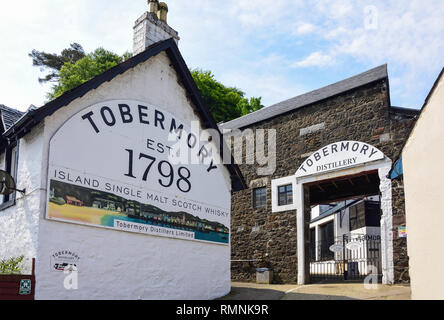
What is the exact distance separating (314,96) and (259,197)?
4505 mm

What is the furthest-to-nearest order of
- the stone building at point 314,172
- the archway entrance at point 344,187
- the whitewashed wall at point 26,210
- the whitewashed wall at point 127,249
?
the stone building at point 314,172 → the archway entrance at point 344,187 → the whitewashed wall at point 127,249 → the whitewashed wall at point 26,210

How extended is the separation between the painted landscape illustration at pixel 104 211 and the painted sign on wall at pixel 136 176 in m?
0.02

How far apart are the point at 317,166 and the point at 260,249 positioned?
155 inches

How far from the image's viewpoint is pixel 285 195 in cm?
1783

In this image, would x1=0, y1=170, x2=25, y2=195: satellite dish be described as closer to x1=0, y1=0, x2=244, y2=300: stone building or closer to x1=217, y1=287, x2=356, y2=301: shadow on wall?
x1=0, y1=0, x2=244, y2=300: stone building

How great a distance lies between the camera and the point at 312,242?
31.4 metres

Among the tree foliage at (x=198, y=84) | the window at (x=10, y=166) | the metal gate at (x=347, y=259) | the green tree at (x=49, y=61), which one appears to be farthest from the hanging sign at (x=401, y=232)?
the green tree at (x=49, y=61)

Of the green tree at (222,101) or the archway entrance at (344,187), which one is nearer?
the archway entrance at (344,187)

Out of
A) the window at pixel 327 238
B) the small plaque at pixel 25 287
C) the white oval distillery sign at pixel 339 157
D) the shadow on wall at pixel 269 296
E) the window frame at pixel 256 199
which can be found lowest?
the shadow on wall at pixel 269 296

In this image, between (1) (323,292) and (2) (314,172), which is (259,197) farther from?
(1) (323,292)

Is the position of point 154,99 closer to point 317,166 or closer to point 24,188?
point 24,188

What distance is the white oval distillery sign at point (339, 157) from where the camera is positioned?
15.6 meters

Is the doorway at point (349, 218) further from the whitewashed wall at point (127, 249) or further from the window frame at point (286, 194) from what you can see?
the whitewashed wall at point (127, 249)
